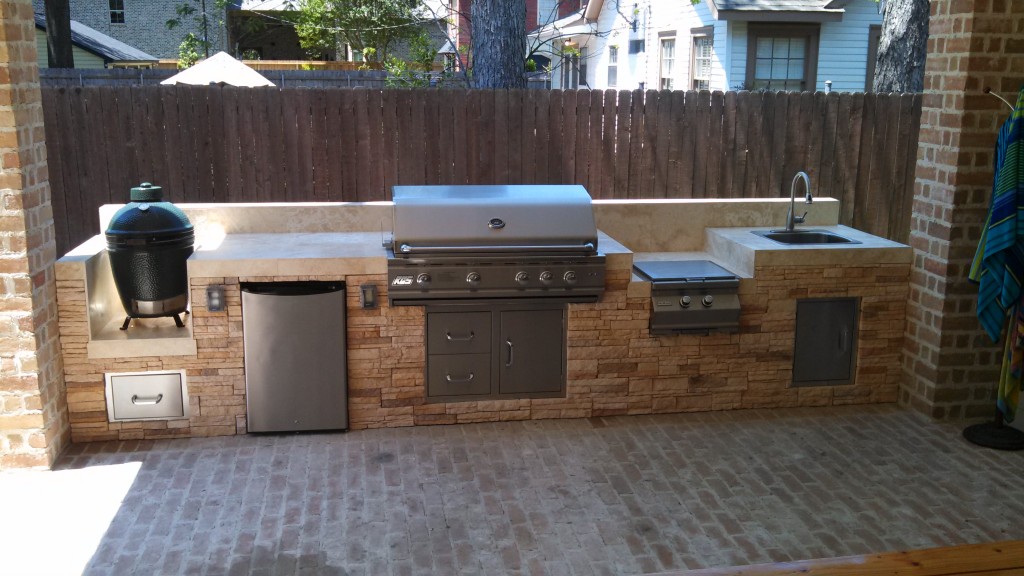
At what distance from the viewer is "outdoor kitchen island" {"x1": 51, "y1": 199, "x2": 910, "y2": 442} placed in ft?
16.1

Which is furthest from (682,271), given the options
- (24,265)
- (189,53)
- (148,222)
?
(189,53)

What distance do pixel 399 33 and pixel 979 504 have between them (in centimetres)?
1739

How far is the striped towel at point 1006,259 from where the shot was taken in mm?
4680

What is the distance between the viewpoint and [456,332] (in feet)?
16.8

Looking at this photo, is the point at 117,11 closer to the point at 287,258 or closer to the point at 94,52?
the point at 94,52

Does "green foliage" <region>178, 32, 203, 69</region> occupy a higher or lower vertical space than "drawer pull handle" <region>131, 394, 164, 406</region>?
higher

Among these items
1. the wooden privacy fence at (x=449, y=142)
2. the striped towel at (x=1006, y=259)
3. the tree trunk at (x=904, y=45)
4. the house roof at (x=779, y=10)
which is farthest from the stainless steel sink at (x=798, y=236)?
the house roof at (x=779, y=10)

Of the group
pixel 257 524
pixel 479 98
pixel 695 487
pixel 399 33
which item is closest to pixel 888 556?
pixel 695 487

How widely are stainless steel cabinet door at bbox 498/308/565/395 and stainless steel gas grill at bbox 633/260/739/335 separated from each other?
54 centimetres

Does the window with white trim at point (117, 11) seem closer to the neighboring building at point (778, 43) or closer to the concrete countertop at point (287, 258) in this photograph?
the neighboring building at point (778, 43)

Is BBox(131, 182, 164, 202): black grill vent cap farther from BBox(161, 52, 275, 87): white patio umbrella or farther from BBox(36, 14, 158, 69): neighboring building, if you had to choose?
BBox(36, 14, 158, 69): neighboring building

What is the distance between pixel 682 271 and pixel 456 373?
55.7 inches

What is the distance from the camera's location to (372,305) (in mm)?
5004

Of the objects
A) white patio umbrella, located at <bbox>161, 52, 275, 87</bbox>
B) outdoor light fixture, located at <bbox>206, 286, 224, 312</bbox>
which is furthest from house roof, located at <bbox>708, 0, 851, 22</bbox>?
outdoor light fixture, located at <bbox>206, 286, 224, 312</bbox>
